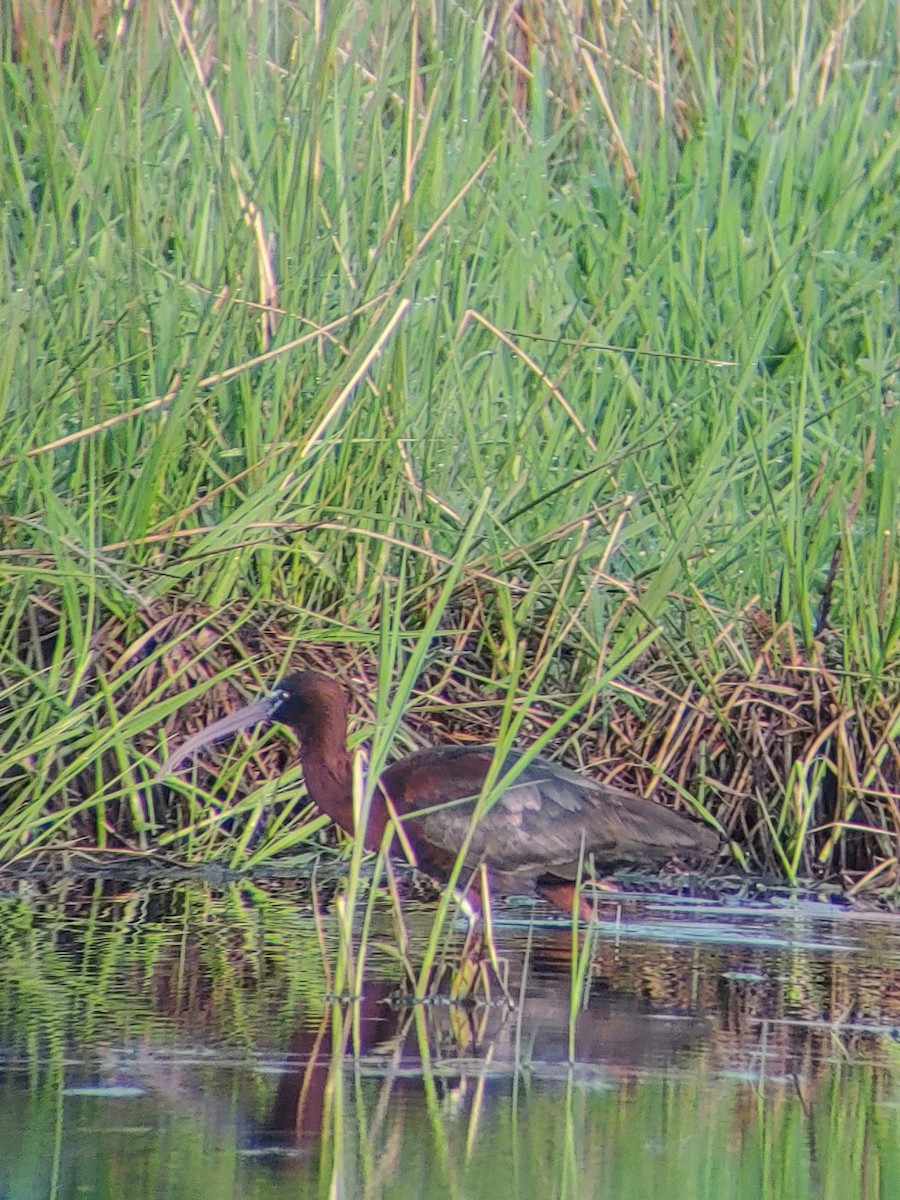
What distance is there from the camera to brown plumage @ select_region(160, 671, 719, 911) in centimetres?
510

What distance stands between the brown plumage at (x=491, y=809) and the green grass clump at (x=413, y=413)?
0.99ft

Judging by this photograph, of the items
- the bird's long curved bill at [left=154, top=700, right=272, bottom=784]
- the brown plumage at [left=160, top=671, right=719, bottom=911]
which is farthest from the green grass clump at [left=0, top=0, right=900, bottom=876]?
the brown plumage at [left=160, top=671, right=719, bottom=911]

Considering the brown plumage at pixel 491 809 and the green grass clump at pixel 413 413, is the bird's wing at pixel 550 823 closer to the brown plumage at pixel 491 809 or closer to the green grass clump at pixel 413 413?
the brown plumage at pixel 491 809

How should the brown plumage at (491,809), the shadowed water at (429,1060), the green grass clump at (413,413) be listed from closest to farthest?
the shadowed water at (429,1060)
the brown plumage at (491,809)
the green grass clump at (413,413)

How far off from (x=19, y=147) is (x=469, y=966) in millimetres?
3768

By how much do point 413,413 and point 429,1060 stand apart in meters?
2.31

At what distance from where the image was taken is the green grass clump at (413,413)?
5.45 metres

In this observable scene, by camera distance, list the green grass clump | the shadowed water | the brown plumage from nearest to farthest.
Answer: the shadowed water
the brown plumage
the green grass clump

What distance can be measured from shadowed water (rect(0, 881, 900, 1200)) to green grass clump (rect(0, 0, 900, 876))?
0.64 metres

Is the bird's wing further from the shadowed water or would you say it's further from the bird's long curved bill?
the bird's long curved bill

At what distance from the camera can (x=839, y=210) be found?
23.0 feet

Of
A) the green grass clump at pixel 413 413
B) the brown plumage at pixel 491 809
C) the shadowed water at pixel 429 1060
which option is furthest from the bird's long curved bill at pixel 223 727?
the shadowed water at pixel 429 1060

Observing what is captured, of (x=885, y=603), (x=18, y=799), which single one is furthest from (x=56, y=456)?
(x=885, y=603)

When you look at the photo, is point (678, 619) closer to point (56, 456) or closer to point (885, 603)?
point (885, 603)
